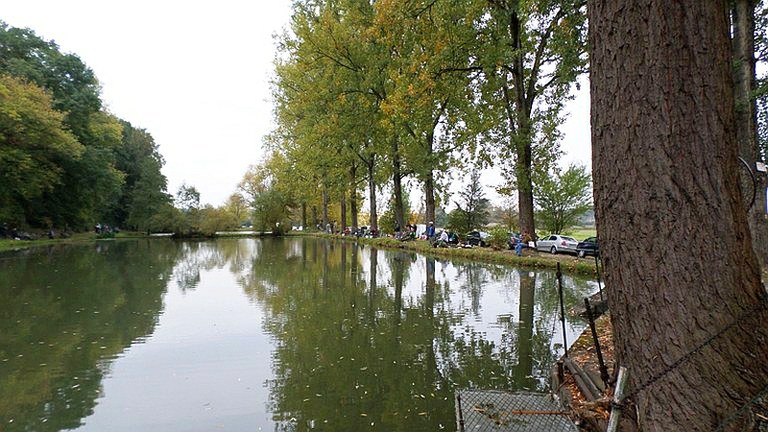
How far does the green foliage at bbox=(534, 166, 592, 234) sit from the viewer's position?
120 feet

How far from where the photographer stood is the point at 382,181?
33156 millimetres

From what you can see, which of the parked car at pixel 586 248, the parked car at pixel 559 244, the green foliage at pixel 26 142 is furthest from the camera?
the green foliage at pixel 26 142

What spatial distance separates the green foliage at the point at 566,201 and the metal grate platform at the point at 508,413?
34496 mm

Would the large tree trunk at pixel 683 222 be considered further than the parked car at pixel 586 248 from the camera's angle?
No

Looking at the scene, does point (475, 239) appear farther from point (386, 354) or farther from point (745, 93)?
point (386, 354)

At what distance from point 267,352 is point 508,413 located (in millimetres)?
3883

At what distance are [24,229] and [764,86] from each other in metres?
44.8

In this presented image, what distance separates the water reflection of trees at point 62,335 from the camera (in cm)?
447

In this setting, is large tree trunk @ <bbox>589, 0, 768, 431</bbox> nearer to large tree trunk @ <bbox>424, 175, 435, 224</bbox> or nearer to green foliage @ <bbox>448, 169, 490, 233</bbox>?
large tree trunk @ <bbox>424, 175, 435, 224</bbox>

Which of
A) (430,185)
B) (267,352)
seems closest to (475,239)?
(430,185)

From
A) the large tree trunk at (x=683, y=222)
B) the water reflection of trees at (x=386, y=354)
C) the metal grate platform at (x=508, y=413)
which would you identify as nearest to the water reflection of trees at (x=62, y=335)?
the water reflection of trees at (x=386, y=354)

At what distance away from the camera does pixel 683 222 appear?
211 centimetres

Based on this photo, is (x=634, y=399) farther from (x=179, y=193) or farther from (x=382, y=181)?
(x=179, y=193)

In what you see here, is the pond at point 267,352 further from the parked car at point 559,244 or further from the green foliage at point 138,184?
the green foliage at point 138,184
